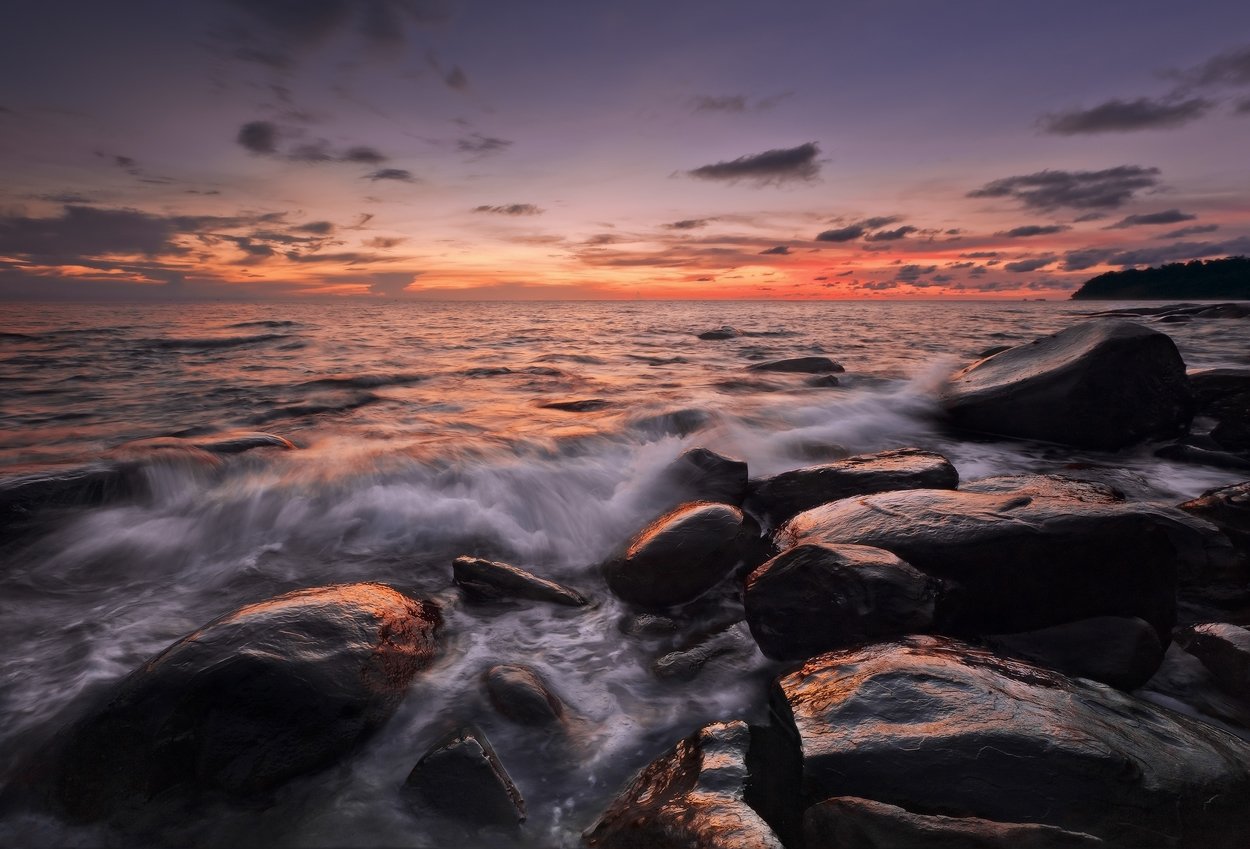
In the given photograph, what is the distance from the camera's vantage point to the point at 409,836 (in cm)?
247

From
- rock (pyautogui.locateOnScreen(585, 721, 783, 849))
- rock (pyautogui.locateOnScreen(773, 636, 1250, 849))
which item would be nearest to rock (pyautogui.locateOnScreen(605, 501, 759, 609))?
rock (pyautogui.locateOnScreen(585, 721, 783, 849))

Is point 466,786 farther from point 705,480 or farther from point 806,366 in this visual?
point 806,366

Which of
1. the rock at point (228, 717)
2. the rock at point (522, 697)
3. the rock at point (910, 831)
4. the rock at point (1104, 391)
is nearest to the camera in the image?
the rock at point (910, 831)

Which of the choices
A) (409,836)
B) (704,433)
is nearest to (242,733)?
(409,836)

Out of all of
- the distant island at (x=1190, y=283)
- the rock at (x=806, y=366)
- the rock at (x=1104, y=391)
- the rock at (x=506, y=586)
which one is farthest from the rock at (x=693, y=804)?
the distant island at (x=1190, y=283)

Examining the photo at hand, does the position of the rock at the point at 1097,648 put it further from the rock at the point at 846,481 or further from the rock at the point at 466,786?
the rock at the point at 466,786

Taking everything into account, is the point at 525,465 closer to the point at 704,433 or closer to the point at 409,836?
the point at 704,433

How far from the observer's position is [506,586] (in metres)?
4.46

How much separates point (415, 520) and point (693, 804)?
14.1ft

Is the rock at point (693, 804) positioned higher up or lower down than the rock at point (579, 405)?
lower down

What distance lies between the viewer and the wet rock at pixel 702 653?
3.55 m

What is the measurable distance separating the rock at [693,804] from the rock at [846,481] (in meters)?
2.99

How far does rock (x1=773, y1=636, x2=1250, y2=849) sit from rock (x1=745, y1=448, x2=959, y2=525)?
2.64 meters

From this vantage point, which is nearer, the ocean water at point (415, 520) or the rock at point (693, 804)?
the rock at point (693, 804)
